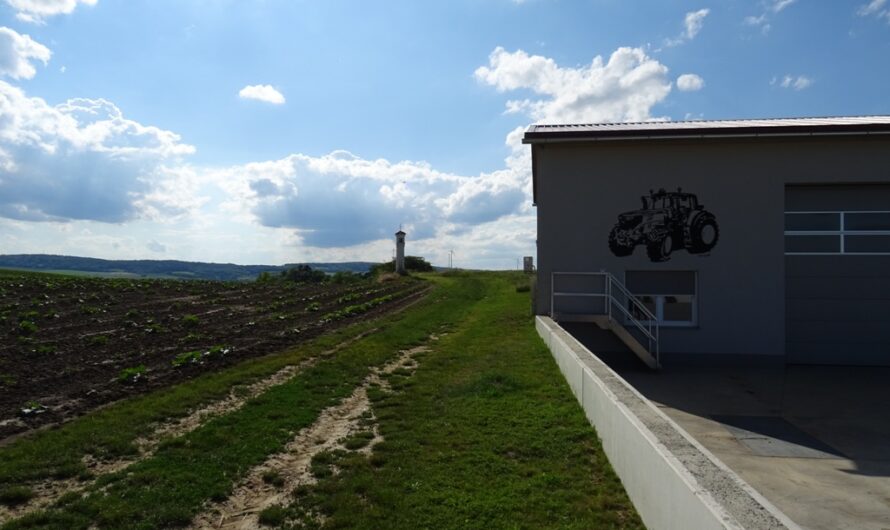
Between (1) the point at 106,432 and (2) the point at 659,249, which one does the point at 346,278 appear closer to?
(2) the point at 659,249

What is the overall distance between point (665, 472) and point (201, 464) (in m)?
4.32

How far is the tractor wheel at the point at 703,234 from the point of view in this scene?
12.2m

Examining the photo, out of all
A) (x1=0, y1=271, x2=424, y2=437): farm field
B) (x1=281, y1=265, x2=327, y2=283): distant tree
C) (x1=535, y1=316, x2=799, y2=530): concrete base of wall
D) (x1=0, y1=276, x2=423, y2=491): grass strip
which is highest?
(x1=281, y1=265, x2=327, y2=283): distant tree

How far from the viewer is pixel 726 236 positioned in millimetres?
12141

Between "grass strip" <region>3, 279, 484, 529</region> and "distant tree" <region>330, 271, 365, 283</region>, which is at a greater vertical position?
"distant tree" <region>330, 271, 365, 283</region>

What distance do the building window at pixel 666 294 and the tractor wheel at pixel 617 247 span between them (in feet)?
1.51

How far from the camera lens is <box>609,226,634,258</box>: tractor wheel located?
489 inches

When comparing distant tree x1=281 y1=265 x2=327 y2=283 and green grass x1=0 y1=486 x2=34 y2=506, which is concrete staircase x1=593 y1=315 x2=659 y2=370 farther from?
distant tree x1=281 y1=265 x2=327 y2=283

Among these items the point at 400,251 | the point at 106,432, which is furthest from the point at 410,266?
the point at 106,432

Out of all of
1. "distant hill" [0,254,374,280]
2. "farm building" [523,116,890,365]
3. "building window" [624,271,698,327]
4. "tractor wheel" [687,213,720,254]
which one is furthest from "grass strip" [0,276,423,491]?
"distant hill" [0,254,374,280]

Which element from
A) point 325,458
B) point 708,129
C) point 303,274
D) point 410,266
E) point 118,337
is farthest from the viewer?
point 410,266

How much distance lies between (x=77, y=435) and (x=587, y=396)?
5810 millimetres

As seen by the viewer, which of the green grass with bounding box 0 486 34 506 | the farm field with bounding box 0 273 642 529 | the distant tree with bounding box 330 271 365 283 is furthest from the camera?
the distant tree with bounding box 330 271 365 283

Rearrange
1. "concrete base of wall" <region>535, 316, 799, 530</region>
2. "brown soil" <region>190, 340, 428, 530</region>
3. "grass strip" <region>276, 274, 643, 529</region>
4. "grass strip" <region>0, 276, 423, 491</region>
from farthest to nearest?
"grass strip" <region>0, 276, 423, 491</region> < "brown soil" <region>190, 340, 428, 530</region> < "grass strip" <region>276, 274, 643, 529</region> < "concrete base of wall" <region>535, 316, 799, 530</region>
